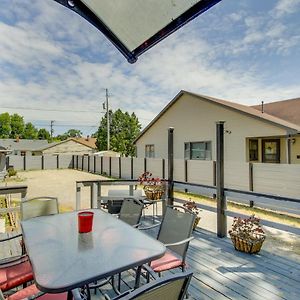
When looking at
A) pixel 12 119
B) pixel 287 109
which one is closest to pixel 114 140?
pixel 287 109

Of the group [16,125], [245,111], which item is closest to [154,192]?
[245,111]

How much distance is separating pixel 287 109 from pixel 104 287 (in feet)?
38.1

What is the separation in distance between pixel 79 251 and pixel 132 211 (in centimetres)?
161

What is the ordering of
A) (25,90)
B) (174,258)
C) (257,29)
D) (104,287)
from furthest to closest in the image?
(25,90), (257,29), (104,287), (174,258)

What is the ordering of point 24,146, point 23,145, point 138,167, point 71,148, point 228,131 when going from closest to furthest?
point 228,131, point 138,167, point 71,148, point 24,146, point 23,145

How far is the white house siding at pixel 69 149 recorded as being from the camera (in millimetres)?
34859

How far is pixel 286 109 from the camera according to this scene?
11.8m

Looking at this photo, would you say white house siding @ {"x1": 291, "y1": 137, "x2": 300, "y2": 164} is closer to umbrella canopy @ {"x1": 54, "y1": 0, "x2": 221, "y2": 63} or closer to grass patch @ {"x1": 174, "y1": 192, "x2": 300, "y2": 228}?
grass patch @ {"x1": 174, "y1": 192, "x2": 300, "y2": 228}

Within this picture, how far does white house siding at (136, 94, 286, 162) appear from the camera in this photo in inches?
395

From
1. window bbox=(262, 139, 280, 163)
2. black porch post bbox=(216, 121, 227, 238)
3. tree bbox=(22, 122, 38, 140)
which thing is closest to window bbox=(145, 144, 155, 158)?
window bbox=(262, 139, 280, 163)

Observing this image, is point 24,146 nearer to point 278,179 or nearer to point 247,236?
point 278,179

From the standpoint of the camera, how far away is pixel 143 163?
14.2 meters

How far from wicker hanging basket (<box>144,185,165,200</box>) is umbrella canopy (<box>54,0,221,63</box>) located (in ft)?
12.3

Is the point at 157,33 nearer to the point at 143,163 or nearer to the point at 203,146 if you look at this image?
the point at 203,146
